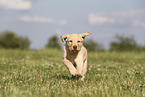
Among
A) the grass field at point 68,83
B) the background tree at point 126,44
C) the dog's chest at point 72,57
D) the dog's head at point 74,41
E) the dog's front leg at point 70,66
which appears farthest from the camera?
the background tree at point 126,44

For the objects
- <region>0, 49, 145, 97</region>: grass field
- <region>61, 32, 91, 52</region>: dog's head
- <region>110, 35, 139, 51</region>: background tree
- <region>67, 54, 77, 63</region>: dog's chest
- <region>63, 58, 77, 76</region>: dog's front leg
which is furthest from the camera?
<region>110, 35, 139, 51</region>: background tree

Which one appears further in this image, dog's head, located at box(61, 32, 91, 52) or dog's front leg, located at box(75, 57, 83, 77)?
dog's front leg, located at box(75, 57, 83, 77)

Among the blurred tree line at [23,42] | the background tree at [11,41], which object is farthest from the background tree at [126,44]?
the background tree at [11,41]

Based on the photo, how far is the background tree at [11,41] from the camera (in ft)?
156

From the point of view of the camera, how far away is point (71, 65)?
250 inches

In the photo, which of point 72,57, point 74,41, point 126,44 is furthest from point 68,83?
point 126,44

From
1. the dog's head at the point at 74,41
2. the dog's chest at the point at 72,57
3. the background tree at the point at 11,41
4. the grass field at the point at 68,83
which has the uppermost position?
the background tree at the point at 11,41

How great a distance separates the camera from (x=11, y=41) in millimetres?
48031

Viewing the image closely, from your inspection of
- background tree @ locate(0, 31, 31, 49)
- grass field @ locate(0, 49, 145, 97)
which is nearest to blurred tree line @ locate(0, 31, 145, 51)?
background tree @ locate(0, 31, 31, 49)

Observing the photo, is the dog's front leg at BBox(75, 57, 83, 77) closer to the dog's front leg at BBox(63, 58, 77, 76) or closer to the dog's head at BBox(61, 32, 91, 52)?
the dog's front leg at BBox(63, 58, 77, 76)

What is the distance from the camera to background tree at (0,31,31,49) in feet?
156

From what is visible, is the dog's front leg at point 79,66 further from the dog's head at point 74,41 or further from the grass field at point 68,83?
the dog's head at point 74,41

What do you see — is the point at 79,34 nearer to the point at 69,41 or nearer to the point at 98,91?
the point at 69,41

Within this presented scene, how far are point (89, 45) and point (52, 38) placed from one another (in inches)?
581
